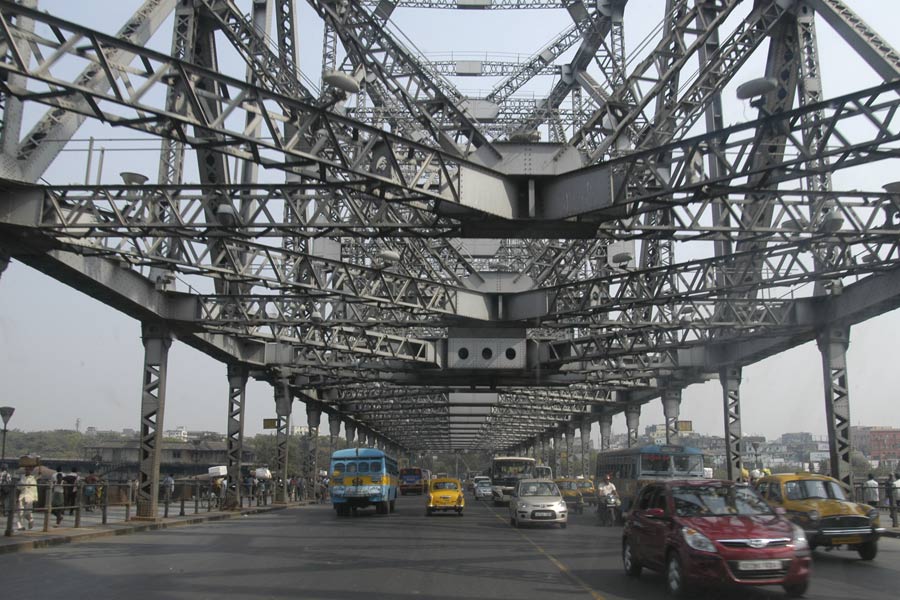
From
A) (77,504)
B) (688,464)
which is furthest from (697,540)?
(688,464)

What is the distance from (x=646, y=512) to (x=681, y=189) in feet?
21.9

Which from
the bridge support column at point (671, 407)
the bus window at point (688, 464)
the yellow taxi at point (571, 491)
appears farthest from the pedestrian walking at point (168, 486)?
the bridge support column at point (671, 407)

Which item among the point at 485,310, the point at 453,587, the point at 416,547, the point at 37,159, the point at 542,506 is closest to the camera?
the point at 453,587

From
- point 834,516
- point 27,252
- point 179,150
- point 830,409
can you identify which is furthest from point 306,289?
point 830,409

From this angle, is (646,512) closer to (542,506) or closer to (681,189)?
(681,189)

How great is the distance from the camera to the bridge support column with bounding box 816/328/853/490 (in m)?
29.9

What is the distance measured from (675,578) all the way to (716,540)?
104cm

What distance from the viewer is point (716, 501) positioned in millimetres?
13344

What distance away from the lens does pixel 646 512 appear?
1390cm

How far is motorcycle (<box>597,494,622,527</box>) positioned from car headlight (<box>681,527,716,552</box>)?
67.0ft

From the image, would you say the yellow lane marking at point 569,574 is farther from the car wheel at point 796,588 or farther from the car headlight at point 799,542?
the car headlight at point 799,542

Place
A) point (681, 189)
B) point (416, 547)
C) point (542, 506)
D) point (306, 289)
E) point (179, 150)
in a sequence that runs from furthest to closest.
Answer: point (542, 506), point (306, 289), point (179, 150), point (416, 547), point (681, 189)

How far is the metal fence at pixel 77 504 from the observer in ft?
72.4

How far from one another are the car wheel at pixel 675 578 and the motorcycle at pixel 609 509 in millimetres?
19769
